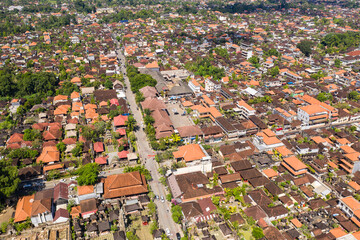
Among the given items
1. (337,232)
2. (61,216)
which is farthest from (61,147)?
(337,232)

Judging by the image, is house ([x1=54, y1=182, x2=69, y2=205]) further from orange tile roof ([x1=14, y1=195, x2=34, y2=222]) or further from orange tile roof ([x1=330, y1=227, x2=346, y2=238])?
orange tile roof ([x1=330, y1=227, x2=346, y2=238])

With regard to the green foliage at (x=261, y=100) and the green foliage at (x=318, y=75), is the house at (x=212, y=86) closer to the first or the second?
Answer: the green foliage at (x=261, y=100)

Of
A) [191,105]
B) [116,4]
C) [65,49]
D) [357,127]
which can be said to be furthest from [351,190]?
[116,4]

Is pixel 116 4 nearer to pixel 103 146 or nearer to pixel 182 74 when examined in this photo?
pixel 182 74

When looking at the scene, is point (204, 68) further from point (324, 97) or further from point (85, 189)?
point (85, 189)

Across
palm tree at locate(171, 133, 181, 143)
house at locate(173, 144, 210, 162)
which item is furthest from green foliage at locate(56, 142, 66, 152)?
house at locate(173, 144, 210, 162)

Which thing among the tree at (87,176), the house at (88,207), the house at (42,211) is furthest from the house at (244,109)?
the house at (42,211)

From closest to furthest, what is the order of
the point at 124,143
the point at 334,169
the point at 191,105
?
the point at 334,169 → the point at 124,143 → the point at 191,105
